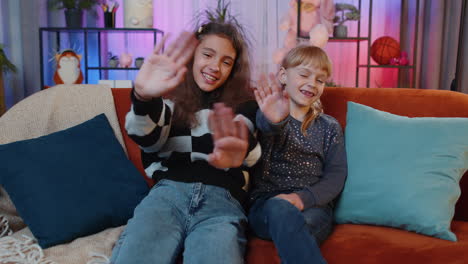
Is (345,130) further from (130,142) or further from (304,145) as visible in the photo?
(130,142)

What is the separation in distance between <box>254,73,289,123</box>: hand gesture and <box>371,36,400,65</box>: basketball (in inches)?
113

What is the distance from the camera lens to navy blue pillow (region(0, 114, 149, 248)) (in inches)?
46.7

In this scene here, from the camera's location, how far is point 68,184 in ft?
4.06

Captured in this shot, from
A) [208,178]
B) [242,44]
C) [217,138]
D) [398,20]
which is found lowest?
[208,178]

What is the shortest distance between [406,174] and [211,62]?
26.1 inches

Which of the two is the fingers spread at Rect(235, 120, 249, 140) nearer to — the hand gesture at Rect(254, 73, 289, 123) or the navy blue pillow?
the hand gesture at Rect(254, 73, 289, 123)

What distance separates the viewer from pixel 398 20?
3.88m

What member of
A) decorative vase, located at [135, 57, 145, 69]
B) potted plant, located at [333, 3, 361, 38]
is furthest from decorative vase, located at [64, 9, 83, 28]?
potted plant, located at [333, 3, 361, 38]

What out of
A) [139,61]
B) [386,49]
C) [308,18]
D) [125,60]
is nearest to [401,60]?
[386,49]

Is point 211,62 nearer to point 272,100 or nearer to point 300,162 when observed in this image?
point 272,100

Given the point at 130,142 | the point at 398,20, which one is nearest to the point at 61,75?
the point at 130,142

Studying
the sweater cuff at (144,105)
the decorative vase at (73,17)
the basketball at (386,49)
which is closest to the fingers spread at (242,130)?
the sweater cuff at (144,105)

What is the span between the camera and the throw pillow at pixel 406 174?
1.20 meters

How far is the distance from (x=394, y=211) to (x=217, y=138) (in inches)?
22.6
